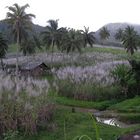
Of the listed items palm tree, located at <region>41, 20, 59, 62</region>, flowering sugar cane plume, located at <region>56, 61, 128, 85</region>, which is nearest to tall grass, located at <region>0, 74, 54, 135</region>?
flowering sugar cane plume, located at <region>56, 61, 128, 85</region>

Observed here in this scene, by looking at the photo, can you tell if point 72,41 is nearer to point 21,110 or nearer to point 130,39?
point 130,39

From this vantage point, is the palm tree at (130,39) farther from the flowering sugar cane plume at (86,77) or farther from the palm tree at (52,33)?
the flowering sugar cane plume at (86,77)

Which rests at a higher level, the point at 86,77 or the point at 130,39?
the point at 130,39

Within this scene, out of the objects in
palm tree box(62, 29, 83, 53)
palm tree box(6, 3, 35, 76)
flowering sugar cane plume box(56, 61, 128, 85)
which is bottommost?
flowering sugar cane plume box(56, 61, 128, 85)

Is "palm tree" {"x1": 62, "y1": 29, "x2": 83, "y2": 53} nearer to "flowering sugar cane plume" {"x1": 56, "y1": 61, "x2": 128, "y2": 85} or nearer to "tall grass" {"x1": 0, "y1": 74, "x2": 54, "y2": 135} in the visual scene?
"flowering sugar cane plume" {"x1": 56, "y1": 61, "x2": 128, "y2": 85}

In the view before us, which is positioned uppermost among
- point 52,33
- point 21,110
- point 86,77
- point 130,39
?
point 52,33

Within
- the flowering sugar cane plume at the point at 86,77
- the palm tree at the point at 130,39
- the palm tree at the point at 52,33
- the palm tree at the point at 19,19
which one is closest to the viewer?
the flowering sugar cane plume at the point at 86,77

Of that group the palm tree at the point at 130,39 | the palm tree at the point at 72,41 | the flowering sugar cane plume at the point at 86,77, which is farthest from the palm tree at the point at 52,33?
the flowering sugar cane plume at the point at 86,77

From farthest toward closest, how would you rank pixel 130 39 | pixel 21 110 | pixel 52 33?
pixel 130 39, pixel 52 33, pixel 21 110

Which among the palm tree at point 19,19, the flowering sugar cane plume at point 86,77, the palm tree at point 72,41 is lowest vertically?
the flowering sugar cane plume at point 86,77

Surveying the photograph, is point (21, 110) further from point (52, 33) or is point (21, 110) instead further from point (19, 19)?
point (52, 33)

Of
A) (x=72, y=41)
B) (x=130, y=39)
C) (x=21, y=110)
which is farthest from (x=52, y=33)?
(x=21, y=110)

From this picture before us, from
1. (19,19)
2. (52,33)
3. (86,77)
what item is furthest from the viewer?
(52,33)

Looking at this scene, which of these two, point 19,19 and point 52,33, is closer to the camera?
point 19,19
